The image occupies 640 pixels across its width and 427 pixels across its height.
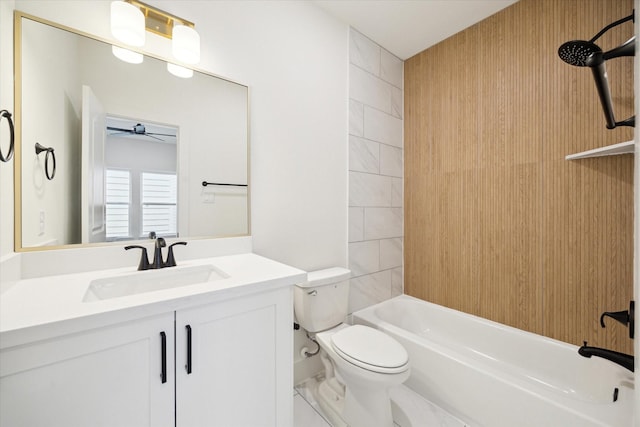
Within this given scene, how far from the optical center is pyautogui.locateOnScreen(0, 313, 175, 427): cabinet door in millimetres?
634

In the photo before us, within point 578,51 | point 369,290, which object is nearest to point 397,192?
point 369,290

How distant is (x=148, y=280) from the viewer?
3.70 ft

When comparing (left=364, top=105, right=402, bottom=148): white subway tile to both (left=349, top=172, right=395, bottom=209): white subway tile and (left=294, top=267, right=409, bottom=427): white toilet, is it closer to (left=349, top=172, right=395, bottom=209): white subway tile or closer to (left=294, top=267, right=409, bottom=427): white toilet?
(left=349, top=172, right=395, bottom=209): white subway tile

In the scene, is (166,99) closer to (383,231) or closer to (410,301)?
(383,231)

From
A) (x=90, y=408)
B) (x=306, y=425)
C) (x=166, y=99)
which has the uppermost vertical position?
(x=166, y=99)

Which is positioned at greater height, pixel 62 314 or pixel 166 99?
pixel 166 99

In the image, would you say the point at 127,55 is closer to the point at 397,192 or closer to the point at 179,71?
the point at 179,71

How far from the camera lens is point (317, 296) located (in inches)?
64.2

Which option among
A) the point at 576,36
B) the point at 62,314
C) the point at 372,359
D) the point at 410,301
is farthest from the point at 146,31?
the point at 410,301

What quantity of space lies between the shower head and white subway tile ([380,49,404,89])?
4.50 ft

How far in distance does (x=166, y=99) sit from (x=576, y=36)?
2.36m

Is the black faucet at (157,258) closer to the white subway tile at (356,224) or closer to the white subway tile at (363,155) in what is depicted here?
the white subway tile at (356,224)

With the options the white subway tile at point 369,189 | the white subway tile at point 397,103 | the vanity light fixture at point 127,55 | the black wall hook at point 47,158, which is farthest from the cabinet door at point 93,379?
the white subway tile at point 397,103

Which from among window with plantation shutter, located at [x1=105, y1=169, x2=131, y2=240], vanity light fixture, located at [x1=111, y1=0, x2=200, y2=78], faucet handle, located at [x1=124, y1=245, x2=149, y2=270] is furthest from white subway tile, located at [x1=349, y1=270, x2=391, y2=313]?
vanity light fixture, located at [x1=111, y1=0, x2=200, y2=78]
